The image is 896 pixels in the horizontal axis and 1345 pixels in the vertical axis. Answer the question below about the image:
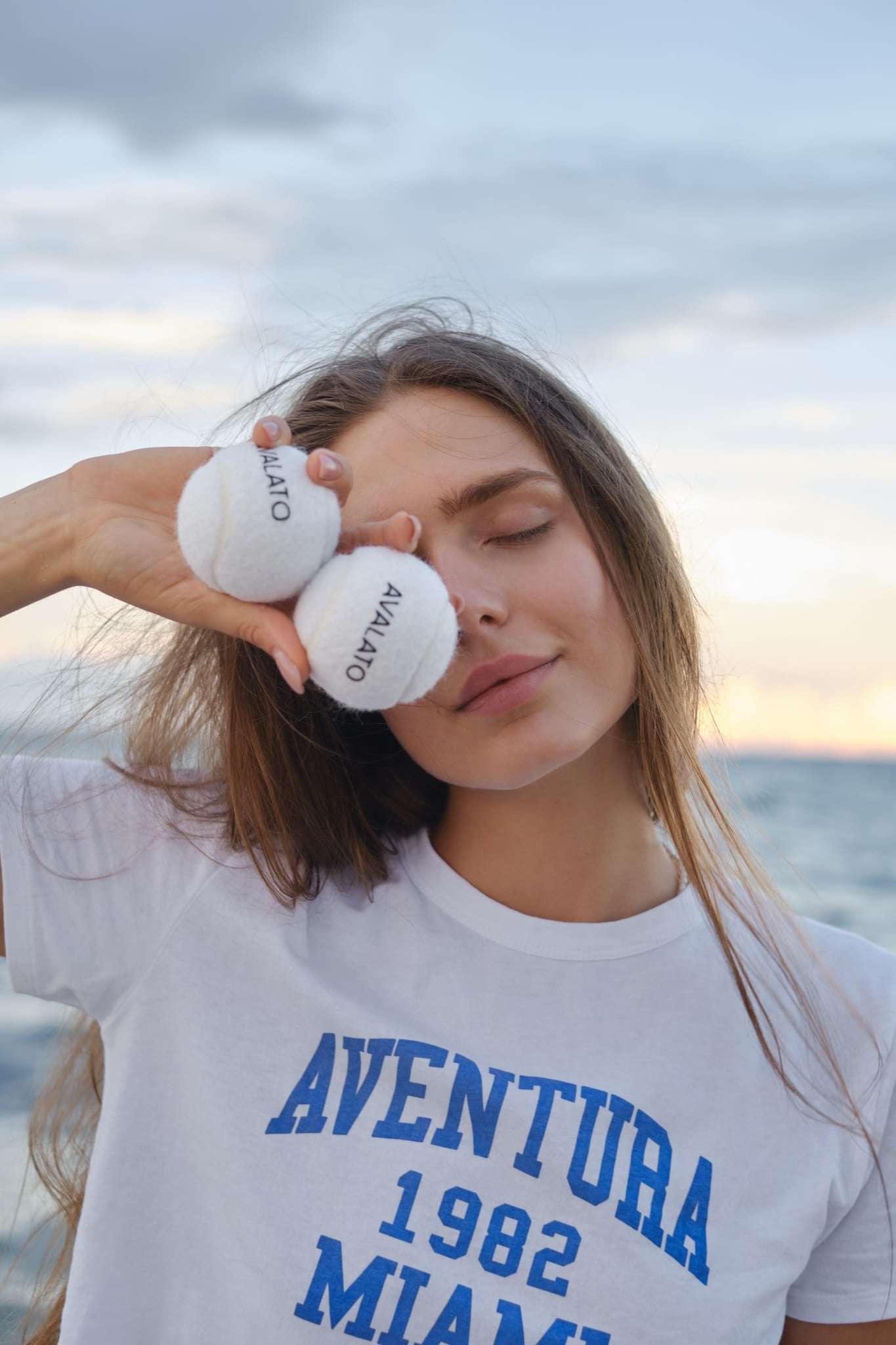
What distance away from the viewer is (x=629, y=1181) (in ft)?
5.12

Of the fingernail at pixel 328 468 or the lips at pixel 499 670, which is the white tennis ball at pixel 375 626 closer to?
the fingernail at pixel 328 468

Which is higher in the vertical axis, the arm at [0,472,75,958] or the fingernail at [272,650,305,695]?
the arm at [0,472,75,958]

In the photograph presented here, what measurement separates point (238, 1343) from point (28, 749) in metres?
0.93

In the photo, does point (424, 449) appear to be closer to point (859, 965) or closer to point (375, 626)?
point (375, 626)

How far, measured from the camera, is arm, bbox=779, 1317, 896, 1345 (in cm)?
171

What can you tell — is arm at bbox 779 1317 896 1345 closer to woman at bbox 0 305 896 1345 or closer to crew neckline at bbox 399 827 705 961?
woman at bbox 0 305 896 1345

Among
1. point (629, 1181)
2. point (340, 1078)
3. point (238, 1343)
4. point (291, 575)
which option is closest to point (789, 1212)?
point (629, 1181)

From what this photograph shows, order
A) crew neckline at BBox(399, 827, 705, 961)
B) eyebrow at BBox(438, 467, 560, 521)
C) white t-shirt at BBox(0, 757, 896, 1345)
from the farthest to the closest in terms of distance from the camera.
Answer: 1. crew neckline at BBox(399, 827, 705, 961)
2. eyebrow at BBox(438, 467, 560, 521)
3. white t-shirt at BBox(0, 757, 896, 1345)

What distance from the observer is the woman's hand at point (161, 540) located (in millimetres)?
1371

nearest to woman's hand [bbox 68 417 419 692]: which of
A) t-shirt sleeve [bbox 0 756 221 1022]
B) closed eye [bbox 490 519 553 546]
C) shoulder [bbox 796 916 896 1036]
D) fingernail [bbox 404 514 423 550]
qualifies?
fingernail [bbox 404 514 423 550]

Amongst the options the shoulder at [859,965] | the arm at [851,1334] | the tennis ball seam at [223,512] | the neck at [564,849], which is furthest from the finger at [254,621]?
the arm at [851,1334]

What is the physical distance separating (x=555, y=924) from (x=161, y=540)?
0.86 metres

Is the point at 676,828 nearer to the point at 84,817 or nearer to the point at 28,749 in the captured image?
the point at 84,817

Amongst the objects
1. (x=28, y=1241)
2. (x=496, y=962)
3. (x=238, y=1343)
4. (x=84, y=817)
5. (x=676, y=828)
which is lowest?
(x=28, y=1241)
